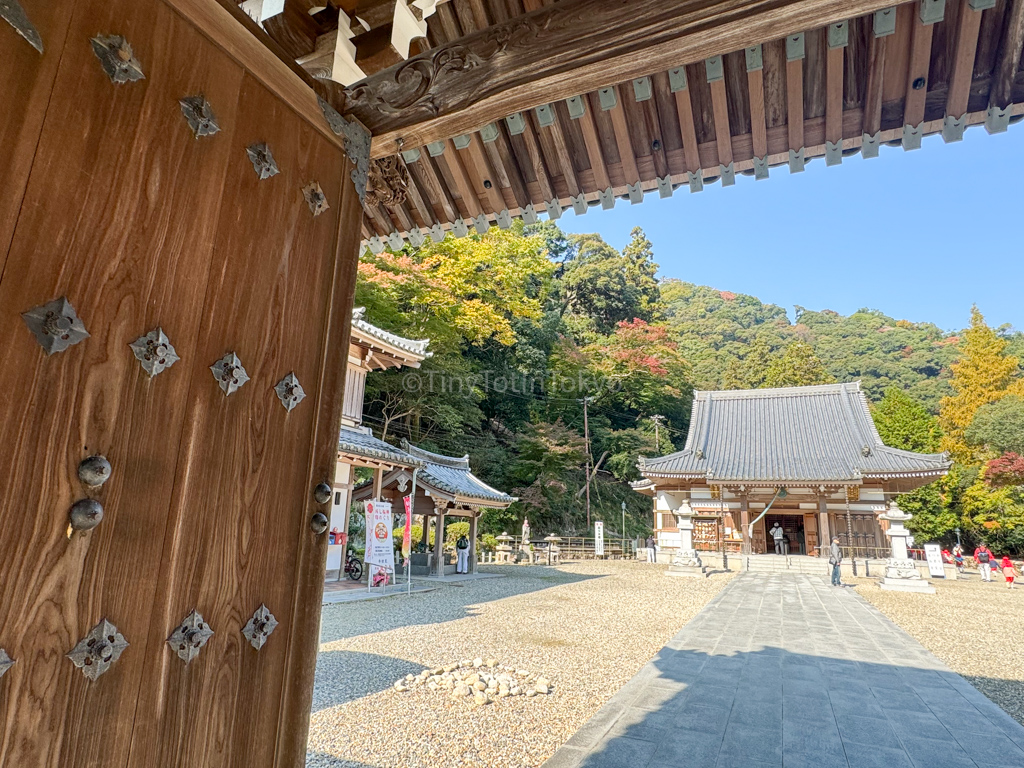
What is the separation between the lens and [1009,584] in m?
13.6

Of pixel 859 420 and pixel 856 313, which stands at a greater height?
pixel 856 313

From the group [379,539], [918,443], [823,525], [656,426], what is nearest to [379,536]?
[379,539]

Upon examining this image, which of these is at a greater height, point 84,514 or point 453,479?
point 453,479

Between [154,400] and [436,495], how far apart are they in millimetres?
12024

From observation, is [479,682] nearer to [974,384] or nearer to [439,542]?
[439,542]

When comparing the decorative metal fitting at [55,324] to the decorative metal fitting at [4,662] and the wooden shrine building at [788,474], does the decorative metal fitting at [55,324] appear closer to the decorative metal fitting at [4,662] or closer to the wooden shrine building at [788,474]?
the decorative metal fitting at [4,662]

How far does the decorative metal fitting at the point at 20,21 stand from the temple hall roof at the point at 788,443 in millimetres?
19390

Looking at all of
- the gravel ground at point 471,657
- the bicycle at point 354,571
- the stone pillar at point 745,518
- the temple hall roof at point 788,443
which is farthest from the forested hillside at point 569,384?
the gravel ground at point 471,657

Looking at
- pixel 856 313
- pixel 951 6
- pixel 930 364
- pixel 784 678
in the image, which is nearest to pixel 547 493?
pixel 784 678

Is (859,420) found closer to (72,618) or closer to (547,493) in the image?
(547,493)

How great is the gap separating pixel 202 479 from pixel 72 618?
345mm

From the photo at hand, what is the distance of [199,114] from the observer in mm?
1339

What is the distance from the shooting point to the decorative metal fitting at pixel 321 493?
1545 millimetres

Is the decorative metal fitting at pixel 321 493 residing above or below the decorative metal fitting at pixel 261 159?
below
